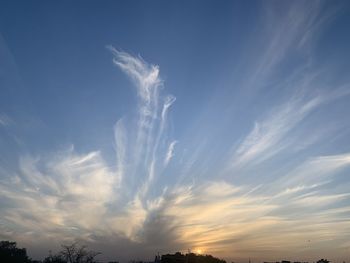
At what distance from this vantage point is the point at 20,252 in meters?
117

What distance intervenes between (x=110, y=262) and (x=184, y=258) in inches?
2305

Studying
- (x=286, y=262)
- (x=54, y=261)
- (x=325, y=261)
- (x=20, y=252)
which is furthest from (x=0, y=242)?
(x=325, y=261)

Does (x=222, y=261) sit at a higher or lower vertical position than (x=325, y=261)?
lower

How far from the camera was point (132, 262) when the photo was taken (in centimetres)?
14225

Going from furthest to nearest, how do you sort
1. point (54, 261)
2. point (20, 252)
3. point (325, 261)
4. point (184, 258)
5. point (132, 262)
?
1. point (325, 261)
2. point (132, 262)
3. point (20, 252)
4. point (54, 261)
5. point (184, 258)

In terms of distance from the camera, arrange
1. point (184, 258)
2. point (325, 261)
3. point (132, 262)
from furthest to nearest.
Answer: point (325, 261), point (132, 262), point (184, 258)

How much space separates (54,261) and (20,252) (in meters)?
15.9

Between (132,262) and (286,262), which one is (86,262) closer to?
(132,262)

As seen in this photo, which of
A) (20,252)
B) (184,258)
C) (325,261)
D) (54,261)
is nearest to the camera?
(184,258)

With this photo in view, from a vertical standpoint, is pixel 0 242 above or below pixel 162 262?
above

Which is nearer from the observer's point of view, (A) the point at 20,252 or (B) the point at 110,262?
(A) the point at 20,252

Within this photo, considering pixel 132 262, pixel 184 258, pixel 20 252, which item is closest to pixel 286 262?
pixel 132 262

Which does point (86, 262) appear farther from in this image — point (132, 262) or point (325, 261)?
point (325, 261)

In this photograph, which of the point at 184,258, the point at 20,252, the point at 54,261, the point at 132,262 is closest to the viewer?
the point at 184,258
